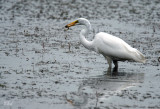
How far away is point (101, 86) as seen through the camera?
974cm

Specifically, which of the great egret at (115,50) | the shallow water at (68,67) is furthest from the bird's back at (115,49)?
the shallow water at (68,67)

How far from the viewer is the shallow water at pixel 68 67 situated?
339 inches

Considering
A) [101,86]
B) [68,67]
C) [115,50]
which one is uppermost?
[115,50]

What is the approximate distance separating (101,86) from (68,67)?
2182 mm

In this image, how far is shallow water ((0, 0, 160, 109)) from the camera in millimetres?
8617

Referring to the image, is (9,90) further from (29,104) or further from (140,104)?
(140,104)

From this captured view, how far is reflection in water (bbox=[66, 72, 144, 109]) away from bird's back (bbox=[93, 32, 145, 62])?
0.51 meters

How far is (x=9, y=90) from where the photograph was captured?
9.16 meters

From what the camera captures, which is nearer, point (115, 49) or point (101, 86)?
point (101, 86)

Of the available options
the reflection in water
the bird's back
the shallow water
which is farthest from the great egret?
the reflection in water

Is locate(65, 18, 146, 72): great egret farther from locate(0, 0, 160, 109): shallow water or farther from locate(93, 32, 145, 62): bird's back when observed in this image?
locate(0, 0, 160, 109): shallow water

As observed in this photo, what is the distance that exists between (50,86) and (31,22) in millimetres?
11126

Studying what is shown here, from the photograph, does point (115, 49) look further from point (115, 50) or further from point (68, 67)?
point (68, 67)

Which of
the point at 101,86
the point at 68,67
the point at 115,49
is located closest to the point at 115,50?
the point at 115,49
